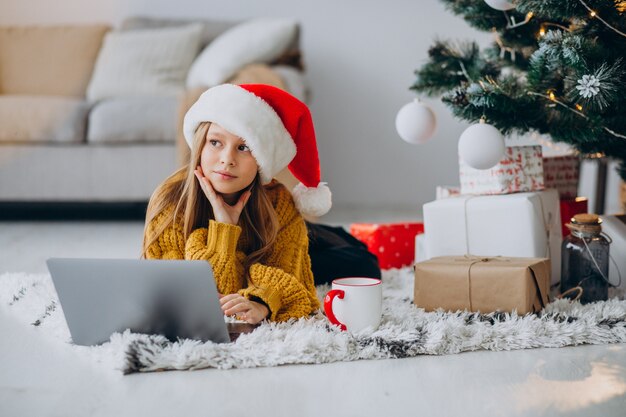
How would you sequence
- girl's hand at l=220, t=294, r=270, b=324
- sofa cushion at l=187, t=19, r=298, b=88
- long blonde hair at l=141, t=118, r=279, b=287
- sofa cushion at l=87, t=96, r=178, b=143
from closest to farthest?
girl's hand at l=220, t=294, r=270, b=324
long blonde hair at l=141, t=118, r=279, b=287
sofa cushion at l=87, t=96, r=178, b=143
sofa cushion at l=187, t=19, r=298, b=88

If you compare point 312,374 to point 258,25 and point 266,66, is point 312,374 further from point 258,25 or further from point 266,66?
point 258,25

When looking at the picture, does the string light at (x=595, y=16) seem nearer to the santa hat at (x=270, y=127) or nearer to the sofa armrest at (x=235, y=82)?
the santa hat at (x=270, y=127)

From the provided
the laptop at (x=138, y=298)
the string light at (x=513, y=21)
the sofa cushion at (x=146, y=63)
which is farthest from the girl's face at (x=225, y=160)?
the sofa cushion at (x=146, y=63)

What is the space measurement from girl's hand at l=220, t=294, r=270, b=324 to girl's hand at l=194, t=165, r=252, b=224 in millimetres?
152

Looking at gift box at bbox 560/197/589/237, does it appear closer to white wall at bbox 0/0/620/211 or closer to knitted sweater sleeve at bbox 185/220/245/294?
knitted sweater sleeve at bbox 185/220/245/294

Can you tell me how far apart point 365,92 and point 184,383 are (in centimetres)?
245

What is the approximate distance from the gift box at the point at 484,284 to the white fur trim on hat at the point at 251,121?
36 cm

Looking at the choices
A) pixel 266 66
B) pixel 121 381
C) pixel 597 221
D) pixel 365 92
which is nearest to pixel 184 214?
pixel 121 381

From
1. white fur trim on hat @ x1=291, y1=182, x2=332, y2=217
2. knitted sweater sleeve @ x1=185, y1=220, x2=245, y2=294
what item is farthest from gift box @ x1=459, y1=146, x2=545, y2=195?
knitted sweater sleeve @ x1=185, y1=220, x2=245, y2=294

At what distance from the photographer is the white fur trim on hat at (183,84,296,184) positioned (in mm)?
1245

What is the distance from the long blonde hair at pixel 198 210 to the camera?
129 centimetres

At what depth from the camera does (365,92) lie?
10.8 feet

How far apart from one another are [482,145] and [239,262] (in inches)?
20.8

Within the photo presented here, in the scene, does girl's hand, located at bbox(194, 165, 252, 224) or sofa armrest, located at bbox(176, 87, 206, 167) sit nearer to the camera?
girl's hand, located at bbox(194, 165, 252, 224)
